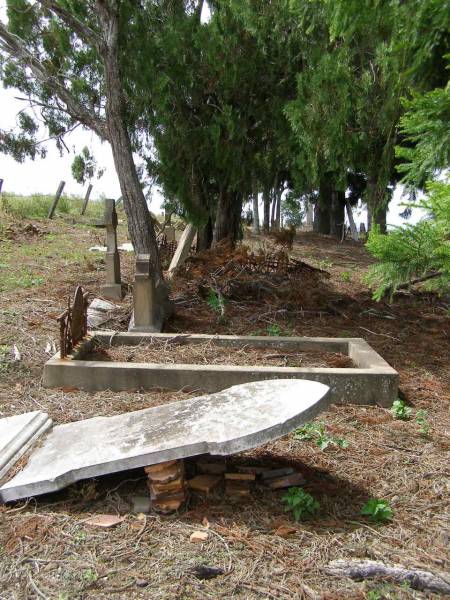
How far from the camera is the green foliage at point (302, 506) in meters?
2.61

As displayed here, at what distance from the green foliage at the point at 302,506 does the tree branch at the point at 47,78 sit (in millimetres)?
5168

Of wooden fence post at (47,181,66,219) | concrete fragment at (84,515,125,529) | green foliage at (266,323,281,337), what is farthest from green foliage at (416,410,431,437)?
wooden fence post at (47,181,66,219)

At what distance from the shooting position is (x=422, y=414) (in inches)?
156

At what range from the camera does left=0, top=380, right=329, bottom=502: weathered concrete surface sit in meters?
2.53

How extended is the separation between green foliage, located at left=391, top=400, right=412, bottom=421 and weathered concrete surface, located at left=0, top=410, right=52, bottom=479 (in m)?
2.47

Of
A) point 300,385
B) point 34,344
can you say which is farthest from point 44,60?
point 300,385

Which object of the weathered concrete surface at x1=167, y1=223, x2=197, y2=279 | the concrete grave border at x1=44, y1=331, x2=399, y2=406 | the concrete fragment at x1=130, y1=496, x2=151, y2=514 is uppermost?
the weathered concrete surface at x1=167, y1=223, x2=197, y2=279

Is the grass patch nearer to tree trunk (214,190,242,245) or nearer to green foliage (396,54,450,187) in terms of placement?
tree trunk (214,190,242,245)

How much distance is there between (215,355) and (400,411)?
1.73 meters

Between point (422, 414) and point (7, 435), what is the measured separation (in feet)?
9.52

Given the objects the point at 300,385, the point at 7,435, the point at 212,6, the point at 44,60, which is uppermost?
the point at 212,6

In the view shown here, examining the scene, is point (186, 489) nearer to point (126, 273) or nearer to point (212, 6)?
point (126, 273)

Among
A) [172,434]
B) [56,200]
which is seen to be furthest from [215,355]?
[56,200]

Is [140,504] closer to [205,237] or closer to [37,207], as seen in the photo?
[205,237]
